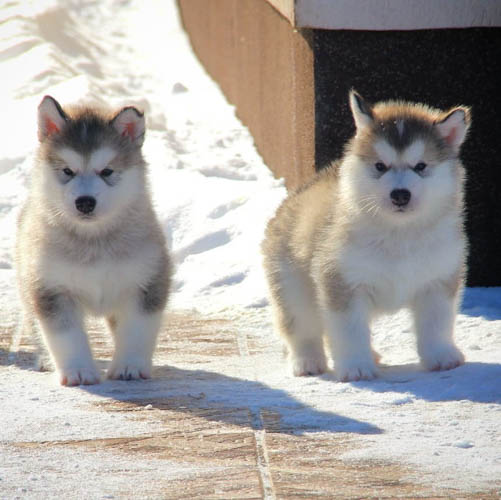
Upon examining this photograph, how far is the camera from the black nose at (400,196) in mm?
4660

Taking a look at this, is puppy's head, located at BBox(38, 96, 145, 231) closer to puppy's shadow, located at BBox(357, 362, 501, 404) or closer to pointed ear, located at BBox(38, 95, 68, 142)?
pointed ear, located at BBox(38, 95, 68, 142)

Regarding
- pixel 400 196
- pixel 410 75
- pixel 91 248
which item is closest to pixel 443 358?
pixel 400 196

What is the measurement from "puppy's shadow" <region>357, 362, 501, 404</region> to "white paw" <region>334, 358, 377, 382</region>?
0.06 metres

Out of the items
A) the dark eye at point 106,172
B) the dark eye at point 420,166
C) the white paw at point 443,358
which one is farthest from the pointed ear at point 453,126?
the dark eye at point 106,172

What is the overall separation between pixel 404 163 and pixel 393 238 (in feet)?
1.22

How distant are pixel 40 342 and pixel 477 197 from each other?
3050mm

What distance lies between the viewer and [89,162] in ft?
16.1

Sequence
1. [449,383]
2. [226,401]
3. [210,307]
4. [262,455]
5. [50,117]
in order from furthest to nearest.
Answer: [210,307] → [50,117] → [449,383] → [226,401] → [262,455]

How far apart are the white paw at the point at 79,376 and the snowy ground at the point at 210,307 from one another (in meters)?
0.09

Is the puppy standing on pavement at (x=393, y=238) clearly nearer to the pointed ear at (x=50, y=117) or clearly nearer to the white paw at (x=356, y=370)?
the white paw at (x=356, y=370)

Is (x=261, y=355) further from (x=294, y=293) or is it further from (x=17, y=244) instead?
(x=17, y=244)

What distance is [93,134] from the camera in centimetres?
500

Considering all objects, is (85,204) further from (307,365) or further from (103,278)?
(307,365)

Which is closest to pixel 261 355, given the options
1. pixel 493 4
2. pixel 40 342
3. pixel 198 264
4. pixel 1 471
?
pixel 40 342
